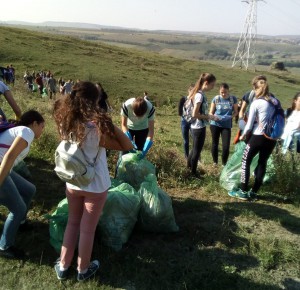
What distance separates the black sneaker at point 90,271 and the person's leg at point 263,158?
8.33ft

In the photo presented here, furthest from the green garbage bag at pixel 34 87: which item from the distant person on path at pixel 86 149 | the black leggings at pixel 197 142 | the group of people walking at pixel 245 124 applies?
the distant person on path at pixel 86 149

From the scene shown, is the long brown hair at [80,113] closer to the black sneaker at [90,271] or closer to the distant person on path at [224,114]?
the black sneaker at [90,271]

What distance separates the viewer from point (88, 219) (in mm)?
2949

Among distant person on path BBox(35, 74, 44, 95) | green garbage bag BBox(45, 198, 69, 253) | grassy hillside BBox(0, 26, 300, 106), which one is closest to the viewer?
green garbage bag BBox(45, 198, 69, 253)

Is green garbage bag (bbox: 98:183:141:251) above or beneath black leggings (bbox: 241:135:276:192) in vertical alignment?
beneath

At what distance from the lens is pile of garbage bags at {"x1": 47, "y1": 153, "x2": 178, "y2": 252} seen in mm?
3572

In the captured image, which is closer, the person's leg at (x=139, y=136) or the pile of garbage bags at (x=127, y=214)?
the pile of garbage bags at (x=127, y=214)

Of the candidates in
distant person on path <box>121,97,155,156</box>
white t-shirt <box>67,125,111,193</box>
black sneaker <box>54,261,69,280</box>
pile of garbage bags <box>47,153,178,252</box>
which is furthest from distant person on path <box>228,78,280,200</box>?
black sneaker <box>54,261,69,280</box>

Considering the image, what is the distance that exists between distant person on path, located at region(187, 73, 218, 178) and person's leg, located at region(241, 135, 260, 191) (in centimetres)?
85

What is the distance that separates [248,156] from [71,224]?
2.61m

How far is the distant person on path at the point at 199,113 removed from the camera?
5.26 metres

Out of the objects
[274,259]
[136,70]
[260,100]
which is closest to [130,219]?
[274,259]

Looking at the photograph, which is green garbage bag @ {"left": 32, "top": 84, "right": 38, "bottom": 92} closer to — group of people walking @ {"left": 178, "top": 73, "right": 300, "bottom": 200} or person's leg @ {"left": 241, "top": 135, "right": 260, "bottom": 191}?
group of people walking @ {"left": 178, "top": 73, "right": 300, "bottom": 200}

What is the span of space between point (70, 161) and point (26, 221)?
1534 millimetres
